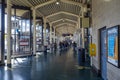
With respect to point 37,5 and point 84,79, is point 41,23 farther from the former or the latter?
point 84,79

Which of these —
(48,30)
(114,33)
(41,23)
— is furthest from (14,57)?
(48,30)

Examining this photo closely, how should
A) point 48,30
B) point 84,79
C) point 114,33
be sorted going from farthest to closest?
1. point 48,30
2. point 84,79
3. point 114,33

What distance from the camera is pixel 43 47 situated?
2261 cm

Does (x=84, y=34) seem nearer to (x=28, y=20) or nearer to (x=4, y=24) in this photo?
(x=28, y=20)

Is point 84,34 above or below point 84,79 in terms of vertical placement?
above

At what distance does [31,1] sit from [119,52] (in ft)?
41.6

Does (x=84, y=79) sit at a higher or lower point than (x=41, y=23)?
lower

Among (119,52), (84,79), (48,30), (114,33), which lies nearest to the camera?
(119,52)

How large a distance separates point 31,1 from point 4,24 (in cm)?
468

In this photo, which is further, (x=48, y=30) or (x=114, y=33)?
(x=48, y=30)

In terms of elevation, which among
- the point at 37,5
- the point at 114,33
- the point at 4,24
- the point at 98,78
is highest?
the point at 37,5

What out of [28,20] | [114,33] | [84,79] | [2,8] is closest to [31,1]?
[28,20]

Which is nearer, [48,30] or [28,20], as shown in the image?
[28,20]

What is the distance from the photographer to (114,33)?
4934mm
